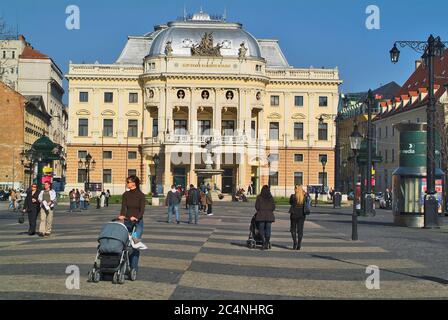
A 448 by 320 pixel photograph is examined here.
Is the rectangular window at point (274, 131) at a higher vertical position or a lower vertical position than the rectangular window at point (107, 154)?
A: higher

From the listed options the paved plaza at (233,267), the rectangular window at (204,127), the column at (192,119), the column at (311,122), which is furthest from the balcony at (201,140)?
the paved plaza at (233,267)

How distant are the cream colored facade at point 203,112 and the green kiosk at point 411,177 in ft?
192

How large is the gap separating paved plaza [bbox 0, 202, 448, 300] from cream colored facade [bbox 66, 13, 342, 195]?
66.2 m

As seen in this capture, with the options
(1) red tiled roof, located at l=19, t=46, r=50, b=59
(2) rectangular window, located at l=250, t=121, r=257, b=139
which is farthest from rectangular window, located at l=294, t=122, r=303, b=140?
(1) red tiled roof, located at l=19, t=46, r=50, b=59

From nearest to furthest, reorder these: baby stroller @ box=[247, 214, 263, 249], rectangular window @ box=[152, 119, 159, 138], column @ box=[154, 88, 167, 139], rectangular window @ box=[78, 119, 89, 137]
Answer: baby stroller @ box=[247, 214, 263, 249] → column @ box=[154, 88, 167, 139] → rectangular window @ box=[152, 119, 159, 138] → rectangular window @ box=[78, 119, 89, 137]

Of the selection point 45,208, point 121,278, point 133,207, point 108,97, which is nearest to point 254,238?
point 133,207

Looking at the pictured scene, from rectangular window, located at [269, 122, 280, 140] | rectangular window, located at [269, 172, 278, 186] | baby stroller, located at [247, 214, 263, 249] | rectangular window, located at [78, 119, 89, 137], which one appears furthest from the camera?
rectangular window, located at [269, 122, 280, 140]

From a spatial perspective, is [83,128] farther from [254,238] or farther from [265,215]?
[265,215]

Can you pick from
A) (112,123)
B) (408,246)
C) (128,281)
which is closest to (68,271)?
(128,281)

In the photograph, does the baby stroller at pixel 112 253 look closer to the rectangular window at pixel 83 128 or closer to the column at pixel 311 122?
the rectangular window at pixel 83 128

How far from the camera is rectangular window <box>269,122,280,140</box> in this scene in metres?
98.2

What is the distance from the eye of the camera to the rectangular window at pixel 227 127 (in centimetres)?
9581

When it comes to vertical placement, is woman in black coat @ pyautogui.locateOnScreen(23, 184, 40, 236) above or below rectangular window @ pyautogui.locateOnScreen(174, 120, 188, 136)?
below

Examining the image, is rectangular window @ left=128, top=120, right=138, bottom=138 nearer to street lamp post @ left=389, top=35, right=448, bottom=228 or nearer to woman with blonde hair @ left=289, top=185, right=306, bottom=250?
street lamp post @ left=389, top=35, right=448, bottom=228
